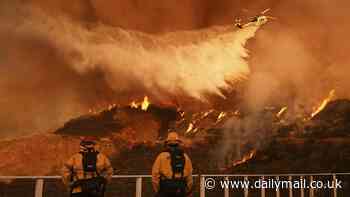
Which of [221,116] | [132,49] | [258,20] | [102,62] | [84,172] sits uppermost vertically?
[258,20]

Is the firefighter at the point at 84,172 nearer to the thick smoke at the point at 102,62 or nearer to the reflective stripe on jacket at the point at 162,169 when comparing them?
the reflective stripe on jacket at the point at 162,169

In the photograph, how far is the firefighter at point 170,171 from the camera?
433 centimetres

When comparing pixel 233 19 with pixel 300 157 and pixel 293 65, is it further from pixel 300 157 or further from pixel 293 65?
pixel 300 157

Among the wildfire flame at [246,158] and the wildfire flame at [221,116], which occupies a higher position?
the wildfire flame at [221,116]

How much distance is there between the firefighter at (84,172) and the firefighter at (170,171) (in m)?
0.62

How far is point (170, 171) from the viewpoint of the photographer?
170 inches

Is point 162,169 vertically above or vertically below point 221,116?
below

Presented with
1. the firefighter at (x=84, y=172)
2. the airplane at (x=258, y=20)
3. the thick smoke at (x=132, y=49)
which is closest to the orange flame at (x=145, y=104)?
the thick smoke at (x=132, y=49)

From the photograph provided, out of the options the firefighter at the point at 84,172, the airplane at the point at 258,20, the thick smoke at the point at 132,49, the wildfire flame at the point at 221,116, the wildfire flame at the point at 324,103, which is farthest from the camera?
the airplane at the point at 258,20

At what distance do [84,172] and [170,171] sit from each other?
0.91m

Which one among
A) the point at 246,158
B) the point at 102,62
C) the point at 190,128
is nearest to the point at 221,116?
the point at 190,128

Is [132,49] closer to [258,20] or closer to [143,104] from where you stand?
[143,104]

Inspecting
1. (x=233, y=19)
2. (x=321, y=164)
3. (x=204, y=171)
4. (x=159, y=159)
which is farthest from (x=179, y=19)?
(x=159, y=159)

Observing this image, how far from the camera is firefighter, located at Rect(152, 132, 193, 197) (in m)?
4.33
